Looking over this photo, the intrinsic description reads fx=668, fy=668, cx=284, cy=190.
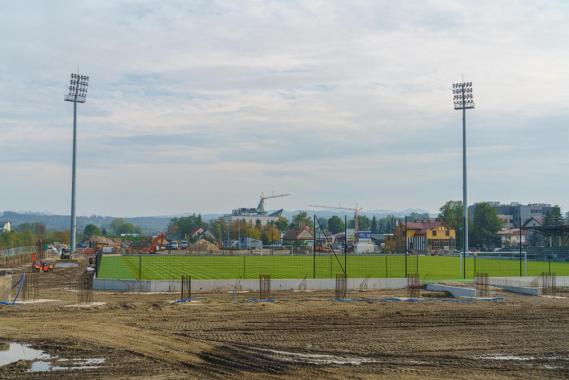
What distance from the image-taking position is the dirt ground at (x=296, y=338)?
14445 millimetres

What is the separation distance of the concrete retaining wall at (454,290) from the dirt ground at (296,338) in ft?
8.00

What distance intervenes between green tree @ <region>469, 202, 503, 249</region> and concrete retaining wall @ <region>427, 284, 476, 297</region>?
268 ft

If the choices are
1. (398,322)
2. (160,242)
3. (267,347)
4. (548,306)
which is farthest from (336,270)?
(160,242)

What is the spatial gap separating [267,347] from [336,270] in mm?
30762

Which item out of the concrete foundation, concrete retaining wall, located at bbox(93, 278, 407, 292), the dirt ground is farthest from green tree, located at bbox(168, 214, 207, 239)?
the dirt ground

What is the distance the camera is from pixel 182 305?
25203 mm

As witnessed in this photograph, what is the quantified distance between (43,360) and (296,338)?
21.4ft

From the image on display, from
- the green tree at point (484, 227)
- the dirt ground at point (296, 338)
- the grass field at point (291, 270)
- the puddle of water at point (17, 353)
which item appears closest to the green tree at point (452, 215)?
the green tree at point (484, 227)

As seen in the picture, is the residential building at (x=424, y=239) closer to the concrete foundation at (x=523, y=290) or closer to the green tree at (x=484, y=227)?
the green tree at (x=484, y=227)

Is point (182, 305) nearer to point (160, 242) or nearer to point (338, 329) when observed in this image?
point (338, 329)

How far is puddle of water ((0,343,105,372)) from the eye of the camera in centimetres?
1459

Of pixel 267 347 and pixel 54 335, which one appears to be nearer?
pixel 267 347

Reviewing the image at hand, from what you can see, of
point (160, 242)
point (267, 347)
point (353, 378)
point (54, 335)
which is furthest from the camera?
point (160, 242)

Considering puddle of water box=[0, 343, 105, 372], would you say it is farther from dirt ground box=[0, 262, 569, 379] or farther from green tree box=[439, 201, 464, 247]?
green tree box=[439, 201, 464, 247]
